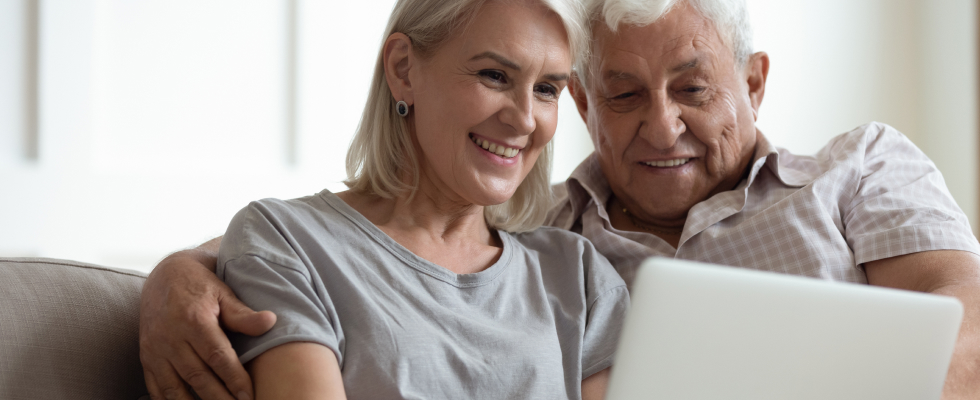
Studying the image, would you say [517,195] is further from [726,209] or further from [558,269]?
[726,209]

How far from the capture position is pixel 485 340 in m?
1.20

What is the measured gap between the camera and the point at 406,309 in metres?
1.17

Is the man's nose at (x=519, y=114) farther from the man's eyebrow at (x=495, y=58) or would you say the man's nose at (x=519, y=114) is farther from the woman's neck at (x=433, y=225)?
the woman's neck at (x=433, y=225)

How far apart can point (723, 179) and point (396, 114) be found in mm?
763

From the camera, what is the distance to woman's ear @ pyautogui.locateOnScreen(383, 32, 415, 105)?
136 centimetres

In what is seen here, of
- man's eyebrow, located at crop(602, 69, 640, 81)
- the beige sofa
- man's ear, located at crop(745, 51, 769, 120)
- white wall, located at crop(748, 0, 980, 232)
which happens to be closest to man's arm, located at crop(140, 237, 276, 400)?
the beige sofa

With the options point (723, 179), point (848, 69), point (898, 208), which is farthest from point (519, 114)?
point (848, 69)

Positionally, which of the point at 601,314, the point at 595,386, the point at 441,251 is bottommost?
the point at 595,386

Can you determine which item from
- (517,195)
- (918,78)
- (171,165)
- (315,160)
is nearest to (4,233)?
(171,165)

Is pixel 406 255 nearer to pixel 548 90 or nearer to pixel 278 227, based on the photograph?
pixel 278 227

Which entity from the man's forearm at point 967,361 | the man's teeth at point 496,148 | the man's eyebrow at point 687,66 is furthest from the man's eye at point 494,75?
the man's forearm at point 967,361

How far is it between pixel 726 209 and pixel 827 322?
93cm

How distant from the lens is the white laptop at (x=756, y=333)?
2.16 feet

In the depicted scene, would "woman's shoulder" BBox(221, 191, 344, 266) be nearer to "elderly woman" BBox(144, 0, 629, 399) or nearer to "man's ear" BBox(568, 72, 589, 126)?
"elderly woman" BBox(144, 0, 629, 399)
